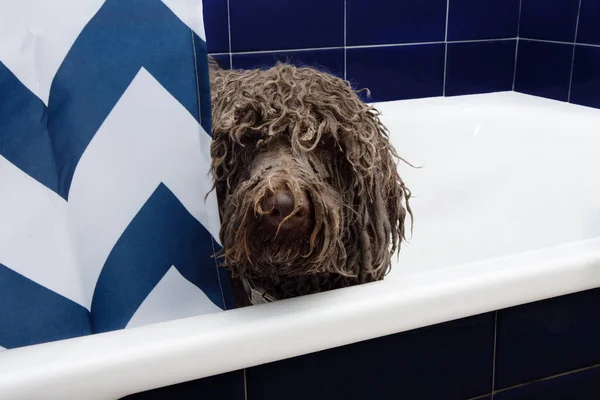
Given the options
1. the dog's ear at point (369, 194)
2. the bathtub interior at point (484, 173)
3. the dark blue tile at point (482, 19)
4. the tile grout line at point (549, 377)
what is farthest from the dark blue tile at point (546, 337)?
the dark blue tile at point (482, 19)

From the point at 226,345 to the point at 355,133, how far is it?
1.71ft

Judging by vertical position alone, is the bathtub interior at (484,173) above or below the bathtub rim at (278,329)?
below

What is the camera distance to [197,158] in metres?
1.22

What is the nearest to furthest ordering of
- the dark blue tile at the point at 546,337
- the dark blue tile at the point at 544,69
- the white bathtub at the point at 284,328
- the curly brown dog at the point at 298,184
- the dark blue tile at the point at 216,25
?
the white bathtub at the point at 284,328
the curly brown dog at the point at 298,184
the dark blue tile at the point at 546,337
the dark blue tile at the point at 216,25
the dark blue tile at the point at 544,69

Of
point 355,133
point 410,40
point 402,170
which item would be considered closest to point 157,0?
point 355,133

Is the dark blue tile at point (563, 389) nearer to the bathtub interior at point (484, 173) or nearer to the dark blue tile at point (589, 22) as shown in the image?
the bathtub interior at point (484, 173)

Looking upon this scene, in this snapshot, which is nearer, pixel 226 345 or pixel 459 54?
pixel 226 345

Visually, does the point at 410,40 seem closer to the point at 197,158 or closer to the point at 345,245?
the point at 345,245

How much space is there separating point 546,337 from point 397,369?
1.04 ft

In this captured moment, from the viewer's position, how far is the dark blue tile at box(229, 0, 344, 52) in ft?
8.87

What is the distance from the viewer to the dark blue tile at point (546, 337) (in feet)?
4.18

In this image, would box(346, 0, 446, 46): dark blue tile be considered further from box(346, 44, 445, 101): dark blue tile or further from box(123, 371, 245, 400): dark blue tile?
box(123, 371, 245, 400): dark blue tile

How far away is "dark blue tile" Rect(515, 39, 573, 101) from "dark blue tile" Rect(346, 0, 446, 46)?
1.47 feet

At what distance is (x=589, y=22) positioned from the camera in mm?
2824
